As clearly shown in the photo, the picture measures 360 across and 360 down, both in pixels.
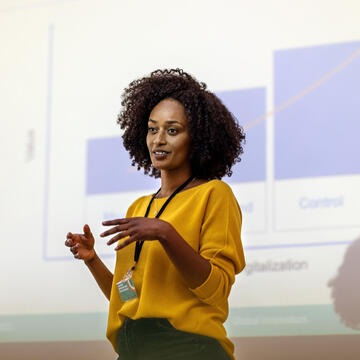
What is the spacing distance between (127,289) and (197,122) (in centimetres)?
46

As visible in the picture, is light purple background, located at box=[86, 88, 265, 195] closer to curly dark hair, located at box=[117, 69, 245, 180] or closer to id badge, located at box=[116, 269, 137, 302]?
curly dark hair, located at box=[117, 69, 245, 180]

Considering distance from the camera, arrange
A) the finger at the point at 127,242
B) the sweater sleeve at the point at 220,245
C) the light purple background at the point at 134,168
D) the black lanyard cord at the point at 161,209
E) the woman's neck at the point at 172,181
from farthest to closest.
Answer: the light purple background at the point at 134,168, the woman's neck at the point at 172,181, the black lanyard cord at the point at 161,209, the sweater sleeve at the point at 220,245, the finger at the point at 127,242

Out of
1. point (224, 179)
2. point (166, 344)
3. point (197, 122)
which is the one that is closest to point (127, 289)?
point (166, 344)

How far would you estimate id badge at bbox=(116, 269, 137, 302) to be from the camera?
1.61m

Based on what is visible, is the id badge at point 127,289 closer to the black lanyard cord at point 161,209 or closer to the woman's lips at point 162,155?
the black lanyard cord at point 161,209

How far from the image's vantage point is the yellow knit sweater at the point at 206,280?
5.08ft

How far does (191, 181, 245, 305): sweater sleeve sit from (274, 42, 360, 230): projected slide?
1169 millimetres

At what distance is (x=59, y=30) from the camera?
3.46 meters

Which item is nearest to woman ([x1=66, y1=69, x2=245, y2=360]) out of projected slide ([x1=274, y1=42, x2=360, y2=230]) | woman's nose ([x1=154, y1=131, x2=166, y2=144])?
woman's nose ([x1=154, y1=131, x2=166, y2=144])

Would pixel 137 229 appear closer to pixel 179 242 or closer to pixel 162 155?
pixel 179 242

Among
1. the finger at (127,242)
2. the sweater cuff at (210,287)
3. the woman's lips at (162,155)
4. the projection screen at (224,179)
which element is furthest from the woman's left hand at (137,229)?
the projection screen at (224,179)

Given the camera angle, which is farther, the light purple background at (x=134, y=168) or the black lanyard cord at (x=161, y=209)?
the light purple background at (x=134, y=168)

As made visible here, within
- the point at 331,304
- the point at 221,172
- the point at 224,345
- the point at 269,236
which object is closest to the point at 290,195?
the point at 269,236

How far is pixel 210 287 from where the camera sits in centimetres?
152
